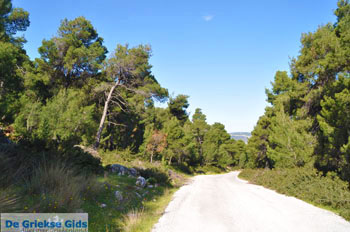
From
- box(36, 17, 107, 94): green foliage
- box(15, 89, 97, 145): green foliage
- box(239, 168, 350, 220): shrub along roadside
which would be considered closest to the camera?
box(239, 168, 350, 220): shrub along roadside

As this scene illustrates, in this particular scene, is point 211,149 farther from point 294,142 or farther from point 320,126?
point 320,126

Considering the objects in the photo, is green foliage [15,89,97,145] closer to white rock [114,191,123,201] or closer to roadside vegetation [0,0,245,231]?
roadside vegetation [0,0,245,231]

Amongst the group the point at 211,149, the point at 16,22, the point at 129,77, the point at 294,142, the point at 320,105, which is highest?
the point at 16,22

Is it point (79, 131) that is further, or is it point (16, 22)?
point (16, 22)

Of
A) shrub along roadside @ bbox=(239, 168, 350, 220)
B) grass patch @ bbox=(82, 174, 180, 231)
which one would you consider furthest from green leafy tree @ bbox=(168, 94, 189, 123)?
grass patch @ bbox=(82, 174, 180, 231)

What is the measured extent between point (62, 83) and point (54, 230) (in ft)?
74.4

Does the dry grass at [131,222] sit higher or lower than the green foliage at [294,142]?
lower

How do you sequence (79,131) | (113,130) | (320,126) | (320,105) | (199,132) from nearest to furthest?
(320,126) < (320,105) < (79,131) < (113,130) < (199,132)

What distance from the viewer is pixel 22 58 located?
71.2 feet

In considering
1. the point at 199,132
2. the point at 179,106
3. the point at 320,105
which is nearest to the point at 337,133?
the point at 320,105

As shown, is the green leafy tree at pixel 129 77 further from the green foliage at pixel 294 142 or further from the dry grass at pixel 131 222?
the dry grass at pixel 131 222

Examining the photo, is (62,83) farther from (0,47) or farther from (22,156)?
(22,156)

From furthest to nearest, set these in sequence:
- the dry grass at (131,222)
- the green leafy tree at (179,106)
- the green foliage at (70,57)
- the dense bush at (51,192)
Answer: the green leafy tree at (179,106)
the green foliage at (70,57)
the dry grass at (131,222)
the dense bush at (51,192)

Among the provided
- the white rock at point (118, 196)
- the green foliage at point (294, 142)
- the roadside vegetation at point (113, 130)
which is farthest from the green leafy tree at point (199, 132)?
the white rock at point (118, 196)
